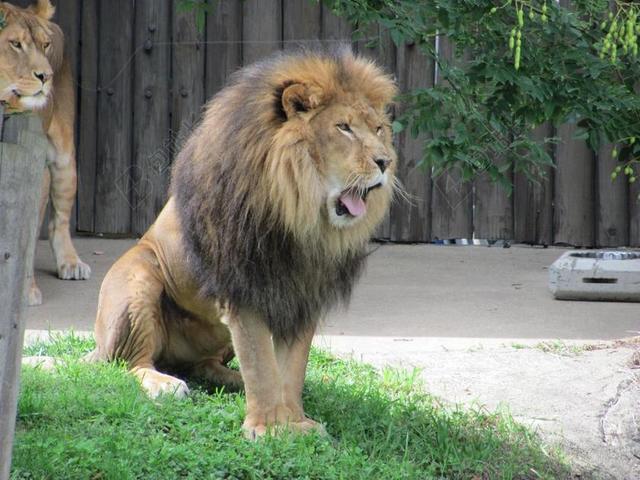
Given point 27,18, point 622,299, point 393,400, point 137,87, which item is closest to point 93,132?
point 137,87

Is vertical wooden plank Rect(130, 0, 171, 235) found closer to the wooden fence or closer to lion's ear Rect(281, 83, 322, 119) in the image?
the wooden fence

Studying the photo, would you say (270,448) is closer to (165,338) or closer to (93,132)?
(165,338)

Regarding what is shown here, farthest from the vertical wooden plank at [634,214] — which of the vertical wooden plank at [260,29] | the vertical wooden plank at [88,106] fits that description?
the vertical wooden plank at [88,106]

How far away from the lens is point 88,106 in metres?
9.66

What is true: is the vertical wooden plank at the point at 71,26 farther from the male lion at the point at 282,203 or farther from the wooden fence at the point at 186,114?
the male lion at the point at 282,203

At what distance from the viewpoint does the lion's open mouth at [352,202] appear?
4164 mm

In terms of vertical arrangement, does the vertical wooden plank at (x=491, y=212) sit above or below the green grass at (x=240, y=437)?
above

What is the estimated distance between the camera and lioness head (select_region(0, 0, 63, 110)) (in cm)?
662

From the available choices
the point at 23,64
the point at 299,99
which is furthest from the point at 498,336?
the point at 23,64

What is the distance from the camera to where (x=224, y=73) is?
9.57 metres

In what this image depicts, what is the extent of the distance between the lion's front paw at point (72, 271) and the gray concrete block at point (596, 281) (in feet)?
10.5

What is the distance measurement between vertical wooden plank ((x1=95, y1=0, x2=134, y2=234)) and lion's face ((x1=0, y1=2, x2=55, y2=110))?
109 inches

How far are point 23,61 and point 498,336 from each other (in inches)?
Result: 125

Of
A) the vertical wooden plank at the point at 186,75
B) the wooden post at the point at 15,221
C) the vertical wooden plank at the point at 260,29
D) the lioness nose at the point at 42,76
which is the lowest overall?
the wooden post at the point at 15,221
